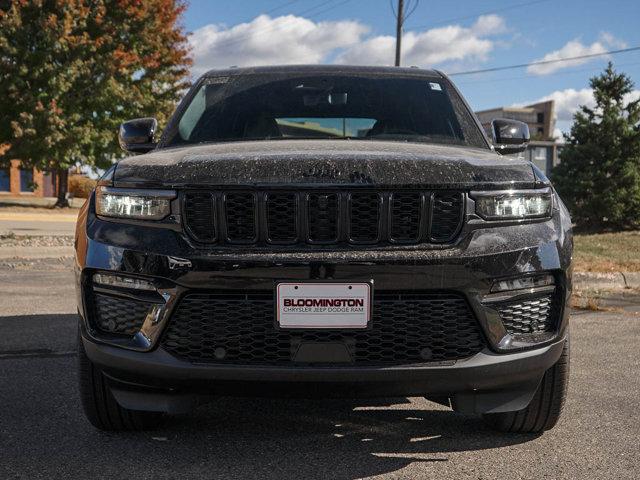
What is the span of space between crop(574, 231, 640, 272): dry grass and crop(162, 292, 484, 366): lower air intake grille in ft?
26.9

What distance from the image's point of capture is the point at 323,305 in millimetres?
2900

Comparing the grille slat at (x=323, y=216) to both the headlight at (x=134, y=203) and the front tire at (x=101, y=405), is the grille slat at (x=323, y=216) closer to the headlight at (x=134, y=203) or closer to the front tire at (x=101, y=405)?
the headlight at (x=134, y=203)

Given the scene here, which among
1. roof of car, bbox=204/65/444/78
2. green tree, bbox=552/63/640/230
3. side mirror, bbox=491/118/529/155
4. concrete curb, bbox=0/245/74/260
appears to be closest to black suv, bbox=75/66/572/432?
side mirror, bbox=491/118/529/155

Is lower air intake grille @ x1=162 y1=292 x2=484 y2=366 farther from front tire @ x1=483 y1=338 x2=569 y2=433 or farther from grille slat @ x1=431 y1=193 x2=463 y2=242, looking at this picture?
front tire @ x1=483 y1=338 x2=569 y2=433

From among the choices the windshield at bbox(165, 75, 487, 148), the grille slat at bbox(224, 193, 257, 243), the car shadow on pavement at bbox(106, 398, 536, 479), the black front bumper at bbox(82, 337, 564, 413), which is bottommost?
the car shadow on pavement at bbox(106, 398, 536, 479)

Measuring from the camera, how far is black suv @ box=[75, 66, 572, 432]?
293 centimetres

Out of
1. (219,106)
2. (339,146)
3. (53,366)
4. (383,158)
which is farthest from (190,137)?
(53,366)

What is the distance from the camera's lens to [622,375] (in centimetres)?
488

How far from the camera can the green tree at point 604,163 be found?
20.8m

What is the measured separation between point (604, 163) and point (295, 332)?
805 inches

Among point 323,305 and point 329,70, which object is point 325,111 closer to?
point 329,70

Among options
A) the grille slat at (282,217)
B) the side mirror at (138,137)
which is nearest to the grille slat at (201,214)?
the grille slat at (282,217)

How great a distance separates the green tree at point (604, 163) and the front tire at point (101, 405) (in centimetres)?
1901

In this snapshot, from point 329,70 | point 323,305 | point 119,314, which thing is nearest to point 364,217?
point 323,305
